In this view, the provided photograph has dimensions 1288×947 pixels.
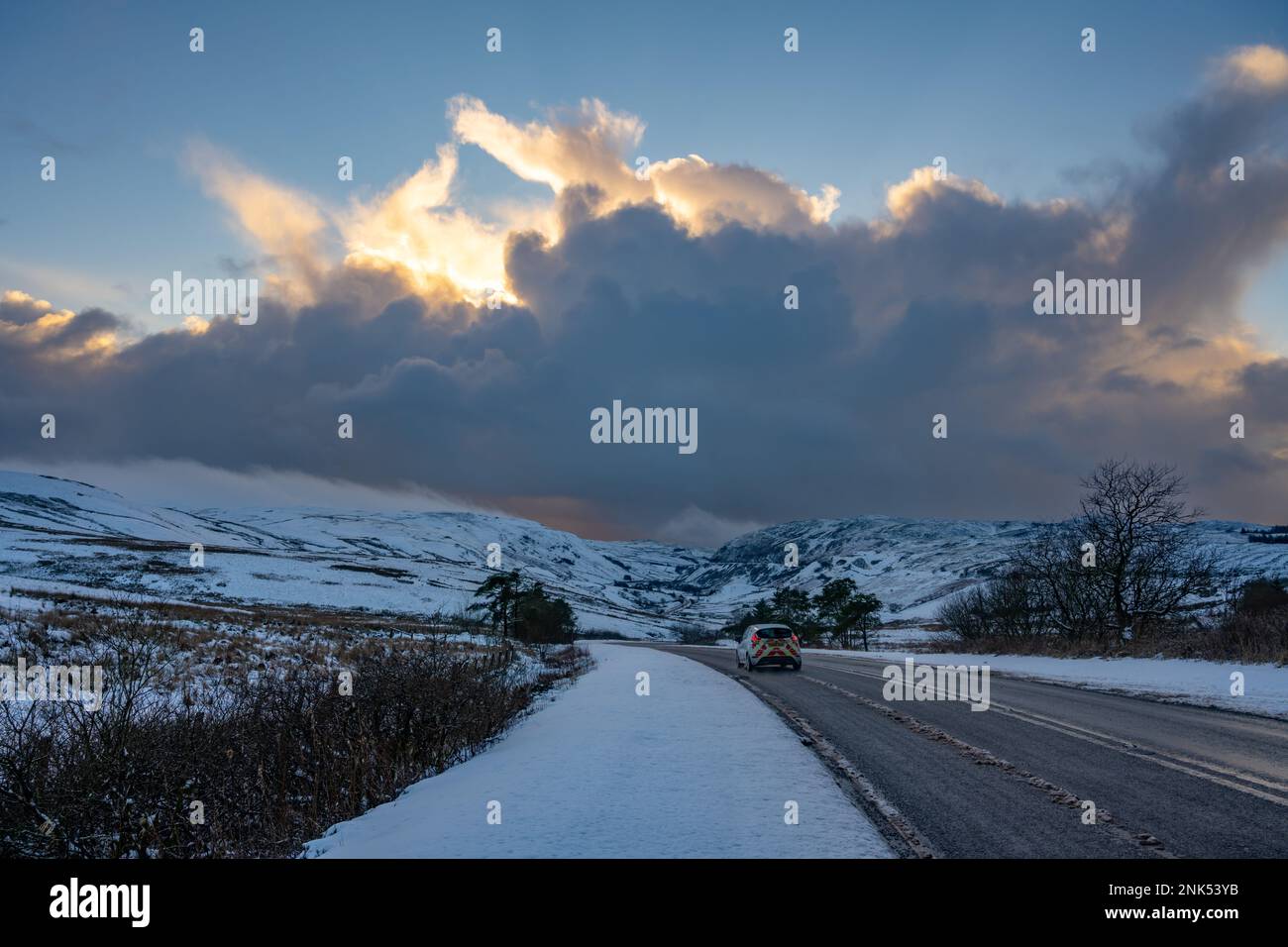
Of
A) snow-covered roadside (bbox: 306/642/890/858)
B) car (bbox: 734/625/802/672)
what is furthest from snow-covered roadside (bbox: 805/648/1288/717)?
snow-covered roadside (bbox: 306/642/890/858)

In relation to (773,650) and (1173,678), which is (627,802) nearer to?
(1173,678)

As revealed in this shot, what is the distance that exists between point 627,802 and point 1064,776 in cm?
459

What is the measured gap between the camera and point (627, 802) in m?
6.04

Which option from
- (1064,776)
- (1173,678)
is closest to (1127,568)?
(1173,678)

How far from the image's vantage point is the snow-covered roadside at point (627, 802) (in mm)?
4922

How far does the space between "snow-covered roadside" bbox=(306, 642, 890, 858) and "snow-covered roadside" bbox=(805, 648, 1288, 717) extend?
8.06m

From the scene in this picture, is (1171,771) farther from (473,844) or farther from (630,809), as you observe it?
(473,844)

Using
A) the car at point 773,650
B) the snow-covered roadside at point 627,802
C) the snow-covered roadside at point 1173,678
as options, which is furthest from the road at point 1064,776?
the car at point 773,650

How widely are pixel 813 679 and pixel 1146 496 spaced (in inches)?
744

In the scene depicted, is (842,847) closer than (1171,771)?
Yes

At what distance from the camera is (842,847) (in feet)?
15.9

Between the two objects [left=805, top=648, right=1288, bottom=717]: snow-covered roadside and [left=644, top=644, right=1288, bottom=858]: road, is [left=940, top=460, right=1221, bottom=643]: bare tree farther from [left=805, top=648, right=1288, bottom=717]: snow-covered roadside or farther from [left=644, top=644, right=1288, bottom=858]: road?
[left=644, top=644, right=1288, bottom=858]: road

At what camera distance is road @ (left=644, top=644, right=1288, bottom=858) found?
16.5 ft
